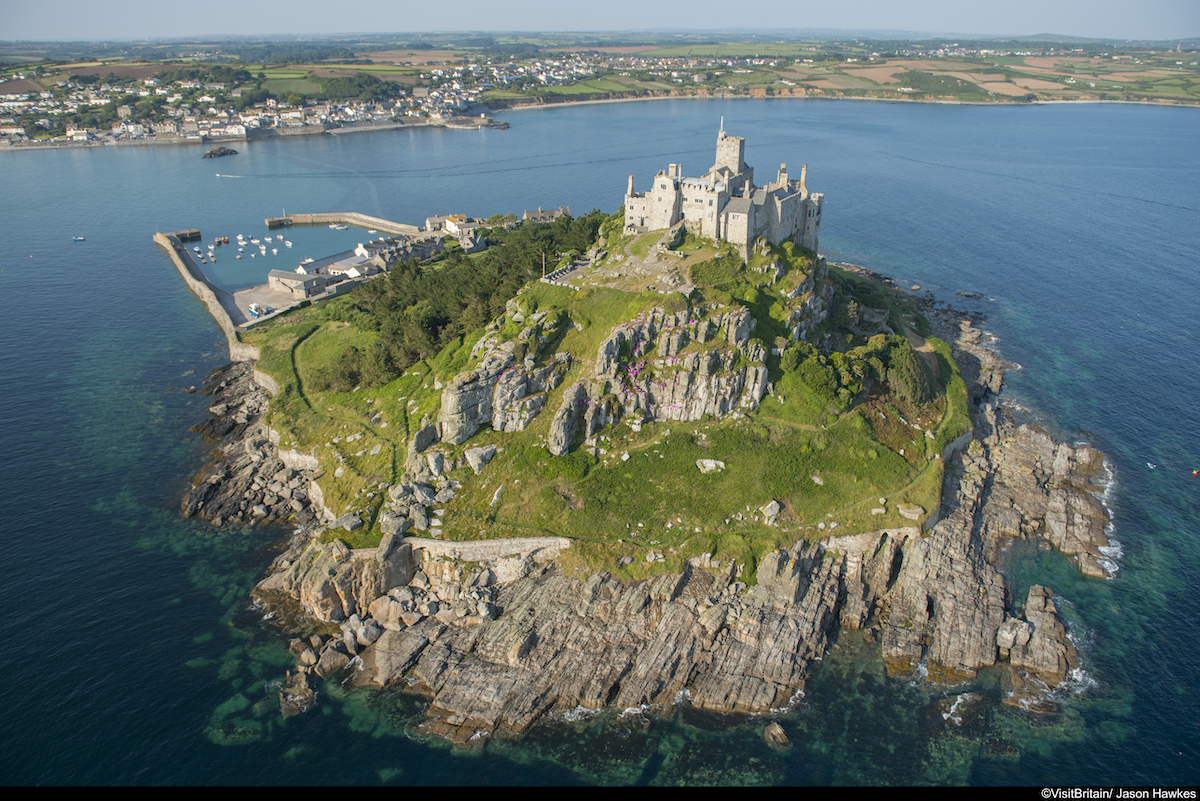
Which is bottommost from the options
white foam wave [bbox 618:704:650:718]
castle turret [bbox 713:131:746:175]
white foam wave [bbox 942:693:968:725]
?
white foam wave [bbox 618:704:650:718]

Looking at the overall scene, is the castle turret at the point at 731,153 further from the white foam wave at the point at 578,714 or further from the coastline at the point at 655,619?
the white foam wave at the point at 578,714

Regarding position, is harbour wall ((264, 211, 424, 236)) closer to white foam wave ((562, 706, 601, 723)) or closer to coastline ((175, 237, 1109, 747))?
coastline ((175, 237, 1109, 747))

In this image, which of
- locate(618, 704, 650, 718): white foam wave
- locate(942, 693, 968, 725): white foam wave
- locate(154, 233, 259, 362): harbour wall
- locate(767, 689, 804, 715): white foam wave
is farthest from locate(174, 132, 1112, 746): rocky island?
locate(154, 233, 259, 362): harbour wall

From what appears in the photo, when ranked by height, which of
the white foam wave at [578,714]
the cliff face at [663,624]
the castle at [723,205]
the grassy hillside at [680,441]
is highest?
the castle at [723,205]

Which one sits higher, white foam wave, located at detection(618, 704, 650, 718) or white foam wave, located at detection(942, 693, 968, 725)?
white foam wave, located at detection(942, 693, 968, 725)

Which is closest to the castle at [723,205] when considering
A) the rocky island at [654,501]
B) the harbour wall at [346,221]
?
the rocky island at [654,501]
